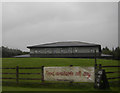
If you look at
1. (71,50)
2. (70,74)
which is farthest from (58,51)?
(70,74)

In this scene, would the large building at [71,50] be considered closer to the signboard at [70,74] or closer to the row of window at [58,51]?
the row of window at [58,51]

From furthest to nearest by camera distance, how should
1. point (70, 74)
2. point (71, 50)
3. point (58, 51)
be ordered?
point (58, 51), point (71, 50), point (70, 74)

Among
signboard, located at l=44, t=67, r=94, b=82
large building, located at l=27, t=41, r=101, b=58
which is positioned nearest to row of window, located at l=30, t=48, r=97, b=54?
large building, located at l=27, t=41, r=101, b=58

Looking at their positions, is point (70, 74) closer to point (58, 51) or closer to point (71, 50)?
point (71, 50)

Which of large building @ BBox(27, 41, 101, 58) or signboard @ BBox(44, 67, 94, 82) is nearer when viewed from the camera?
signboard @ BBox(44, 67, 94, 82)

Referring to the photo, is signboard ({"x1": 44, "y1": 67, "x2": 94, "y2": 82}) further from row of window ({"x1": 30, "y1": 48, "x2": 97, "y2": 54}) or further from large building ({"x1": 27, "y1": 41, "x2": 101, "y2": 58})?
row of window ({"x1": 30, "y1": 48, "x2": 97, "y2": 54})

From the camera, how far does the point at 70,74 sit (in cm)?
1005

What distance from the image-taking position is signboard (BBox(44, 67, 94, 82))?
980 cm

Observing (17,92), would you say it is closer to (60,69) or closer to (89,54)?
(60,69)

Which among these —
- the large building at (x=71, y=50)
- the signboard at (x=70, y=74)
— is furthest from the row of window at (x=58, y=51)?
the signboard at (x=70, y=74)

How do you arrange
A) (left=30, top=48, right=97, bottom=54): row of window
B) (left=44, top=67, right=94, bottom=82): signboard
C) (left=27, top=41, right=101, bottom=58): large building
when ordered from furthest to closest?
(left=30, top=48, right=97, bottom=54): row of window
(left=27, top=41, right=101, bottom=58): large building
(left=44, top=67, right=94, bottom=82): signboard

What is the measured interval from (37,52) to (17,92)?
32.2m

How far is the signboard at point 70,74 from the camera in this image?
9.80 m

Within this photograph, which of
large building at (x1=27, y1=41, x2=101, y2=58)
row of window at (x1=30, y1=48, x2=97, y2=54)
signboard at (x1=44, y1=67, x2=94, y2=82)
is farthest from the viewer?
row of window at (x1=30, y1=48, x2=97, y2=54)
